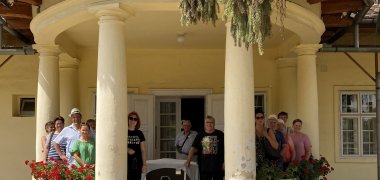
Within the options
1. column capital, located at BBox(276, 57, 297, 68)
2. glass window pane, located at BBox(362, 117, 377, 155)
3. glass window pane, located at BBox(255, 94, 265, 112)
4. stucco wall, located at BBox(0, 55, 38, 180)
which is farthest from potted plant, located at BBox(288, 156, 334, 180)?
stucco wall, located at BBox(0, 55, 38, 180)

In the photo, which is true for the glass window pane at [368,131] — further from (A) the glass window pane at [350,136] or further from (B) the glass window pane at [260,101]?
(B) the glass window pane at [260,101]

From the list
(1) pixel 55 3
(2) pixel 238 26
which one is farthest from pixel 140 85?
(2) pixel 238 26

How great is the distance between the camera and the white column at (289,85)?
448 inches

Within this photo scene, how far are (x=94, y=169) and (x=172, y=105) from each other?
489cm

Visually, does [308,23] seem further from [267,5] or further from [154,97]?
[154,97]

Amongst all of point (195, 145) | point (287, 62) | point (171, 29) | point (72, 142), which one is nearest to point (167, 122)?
point (287, 62)

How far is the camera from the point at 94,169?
7.58m

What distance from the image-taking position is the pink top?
8.77 m

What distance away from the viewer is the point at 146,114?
1174 centimetres

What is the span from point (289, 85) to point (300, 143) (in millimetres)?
2840

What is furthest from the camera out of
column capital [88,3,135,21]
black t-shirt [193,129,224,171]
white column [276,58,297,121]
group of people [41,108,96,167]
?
white column [276,58,297,121]

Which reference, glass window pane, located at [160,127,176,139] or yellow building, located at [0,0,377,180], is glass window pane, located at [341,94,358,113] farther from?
glass window pane, located at [160,127,176,139]

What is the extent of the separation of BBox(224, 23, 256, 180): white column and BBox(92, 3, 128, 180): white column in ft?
4.59

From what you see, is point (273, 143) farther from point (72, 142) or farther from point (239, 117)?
point (72, 142)
